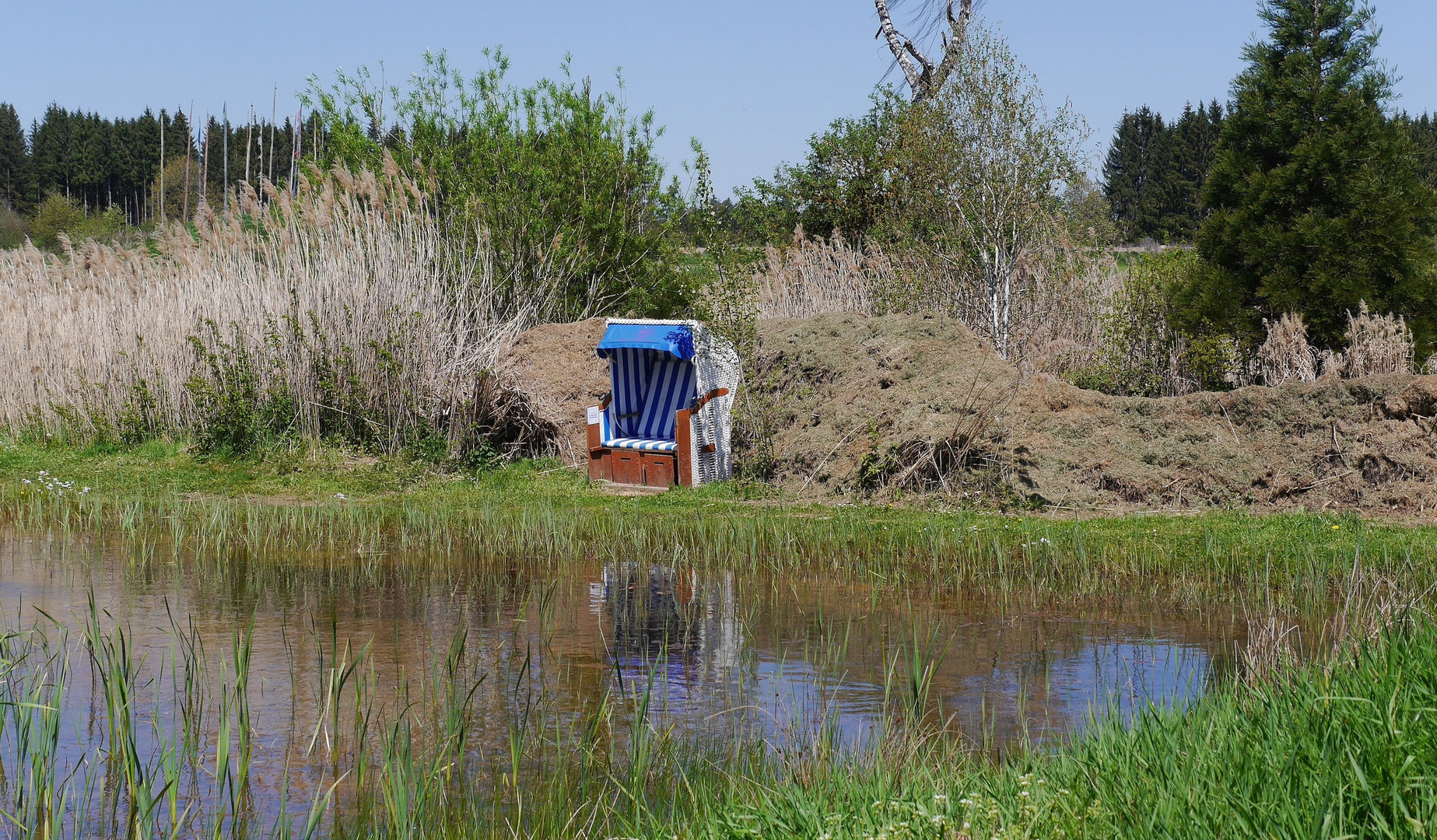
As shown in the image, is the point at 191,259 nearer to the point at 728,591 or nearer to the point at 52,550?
the point at 52,550

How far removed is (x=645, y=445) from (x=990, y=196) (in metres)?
5.95

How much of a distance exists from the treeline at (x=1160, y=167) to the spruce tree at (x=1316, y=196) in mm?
39931

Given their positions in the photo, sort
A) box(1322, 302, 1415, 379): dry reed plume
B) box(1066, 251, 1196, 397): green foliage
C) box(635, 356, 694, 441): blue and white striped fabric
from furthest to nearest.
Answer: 1. box(1066, 251, 1196, 397): green foliage
2. box(635, 356, 694, 441): blue and white striped fabric
3. box(1322, 302, 1415, 379): dry reed plume

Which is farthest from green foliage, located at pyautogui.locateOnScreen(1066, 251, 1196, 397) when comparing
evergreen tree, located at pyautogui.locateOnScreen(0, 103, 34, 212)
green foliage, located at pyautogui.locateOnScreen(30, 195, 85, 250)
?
evergreen tree, located at pyautogui.locateOnScreen(0, 103, 34, 212)

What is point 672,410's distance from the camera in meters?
13.5

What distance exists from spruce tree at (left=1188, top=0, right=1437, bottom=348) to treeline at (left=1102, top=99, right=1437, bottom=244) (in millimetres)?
39931

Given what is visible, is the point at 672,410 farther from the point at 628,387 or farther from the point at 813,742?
the point at 813,742

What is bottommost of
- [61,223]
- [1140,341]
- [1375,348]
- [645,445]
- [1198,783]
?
[1198,783]

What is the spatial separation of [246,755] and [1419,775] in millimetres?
3493

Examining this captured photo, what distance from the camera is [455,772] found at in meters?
4.30

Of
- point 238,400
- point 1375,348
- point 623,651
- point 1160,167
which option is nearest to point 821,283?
point 1375,348

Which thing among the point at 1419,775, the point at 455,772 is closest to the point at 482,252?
the point at 455,772

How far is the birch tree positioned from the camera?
15.0 m

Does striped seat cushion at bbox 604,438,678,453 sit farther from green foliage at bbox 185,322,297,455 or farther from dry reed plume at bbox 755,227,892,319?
green foliage at bbox 185,322,297,455
